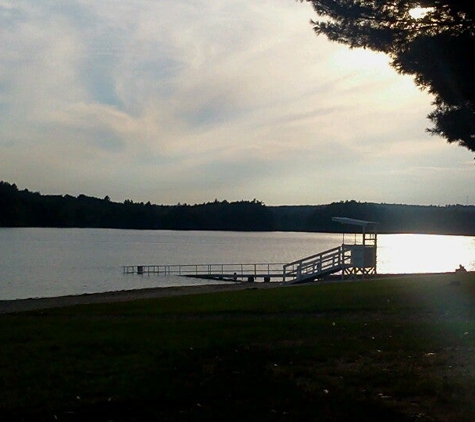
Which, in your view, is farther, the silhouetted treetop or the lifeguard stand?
the lifeguard stand

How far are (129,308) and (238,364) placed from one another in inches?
425

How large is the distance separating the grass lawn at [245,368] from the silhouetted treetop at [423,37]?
3.88 metres

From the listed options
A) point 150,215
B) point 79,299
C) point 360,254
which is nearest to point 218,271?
point 360,254

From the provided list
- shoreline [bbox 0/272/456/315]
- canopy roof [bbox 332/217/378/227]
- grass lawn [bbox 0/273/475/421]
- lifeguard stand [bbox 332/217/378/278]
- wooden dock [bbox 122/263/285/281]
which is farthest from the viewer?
wooden dock [bbox 122/263/285/281]

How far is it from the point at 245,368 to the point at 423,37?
5922 millimetres

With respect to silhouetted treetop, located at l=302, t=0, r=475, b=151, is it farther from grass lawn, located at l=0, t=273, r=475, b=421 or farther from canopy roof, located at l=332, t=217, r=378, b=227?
canopy roof, located at l=332, t=217, r=378, b=227

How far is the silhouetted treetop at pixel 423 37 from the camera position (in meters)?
10.7

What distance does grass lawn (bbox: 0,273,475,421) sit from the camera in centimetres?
706

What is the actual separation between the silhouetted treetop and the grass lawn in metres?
3.88

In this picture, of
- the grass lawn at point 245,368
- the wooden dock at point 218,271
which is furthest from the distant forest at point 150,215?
the grass lawn at point 245,368

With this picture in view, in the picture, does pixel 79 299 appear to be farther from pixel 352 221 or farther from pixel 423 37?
pixel 423 37

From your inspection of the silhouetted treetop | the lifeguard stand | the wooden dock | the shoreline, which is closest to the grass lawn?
the silhouetted treetop

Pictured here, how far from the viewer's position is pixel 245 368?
29.2 ft

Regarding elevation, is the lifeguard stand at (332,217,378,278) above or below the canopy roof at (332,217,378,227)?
below
